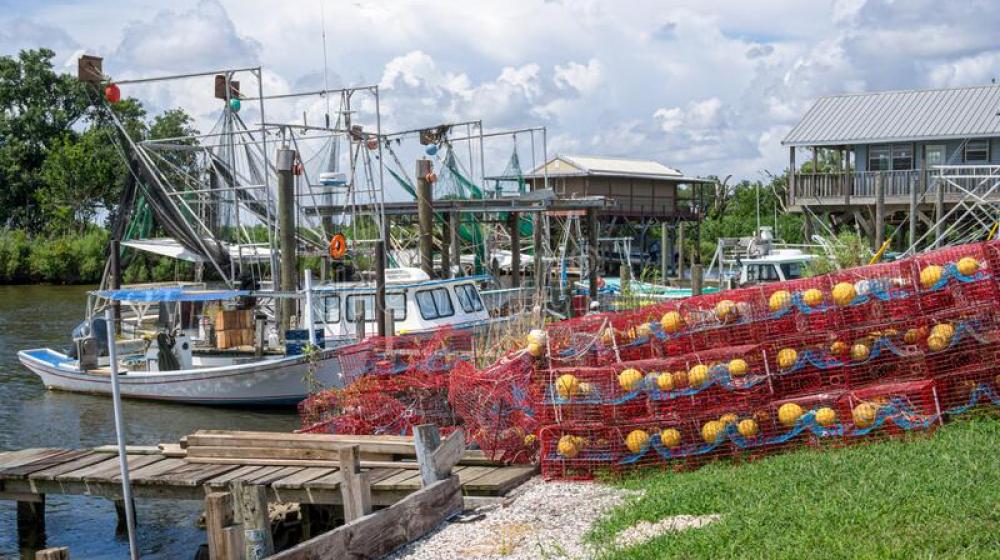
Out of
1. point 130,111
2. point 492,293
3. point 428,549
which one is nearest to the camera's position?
point 428,549

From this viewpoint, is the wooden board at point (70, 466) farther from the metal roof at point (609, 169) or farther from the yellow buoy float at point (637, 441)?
the metal roof at point (609, 169)

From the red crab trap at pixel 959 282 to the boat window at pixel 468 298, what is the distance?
1294 cm

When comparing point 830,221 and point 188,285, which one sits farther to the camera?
point 830,221

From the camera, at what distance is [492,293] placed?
26.7 metres

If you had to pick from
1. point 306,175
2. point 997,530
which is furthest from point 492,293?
point 997,530

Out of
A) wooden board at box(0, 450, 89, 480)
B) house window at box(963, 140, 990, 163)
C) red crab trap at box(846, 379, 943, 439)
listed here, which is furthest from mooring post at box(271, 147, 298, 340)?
house window at box(963, 140, 990, 163)

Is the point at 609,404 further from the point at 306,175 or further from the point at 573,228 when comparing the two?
the point at 573,228

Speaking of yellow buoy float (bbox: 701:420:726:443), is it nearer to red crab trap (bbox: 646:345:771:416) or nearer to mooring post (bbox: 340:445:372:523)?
red crab trap (bbox: 646:345:771:416)

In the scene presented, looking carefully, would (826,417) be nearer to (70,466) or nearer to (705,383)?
(705,383)

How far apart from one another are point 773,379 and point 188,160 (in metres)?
19.8

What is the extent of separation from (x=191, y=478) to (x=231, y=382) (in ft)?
37.2

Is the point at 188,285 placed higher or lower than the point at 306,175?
lower

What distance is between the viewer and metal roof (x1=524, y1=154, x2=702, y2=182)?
2058 inches

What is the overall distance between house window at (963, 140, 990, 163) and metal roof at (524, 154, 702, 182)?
1812 centimetres
